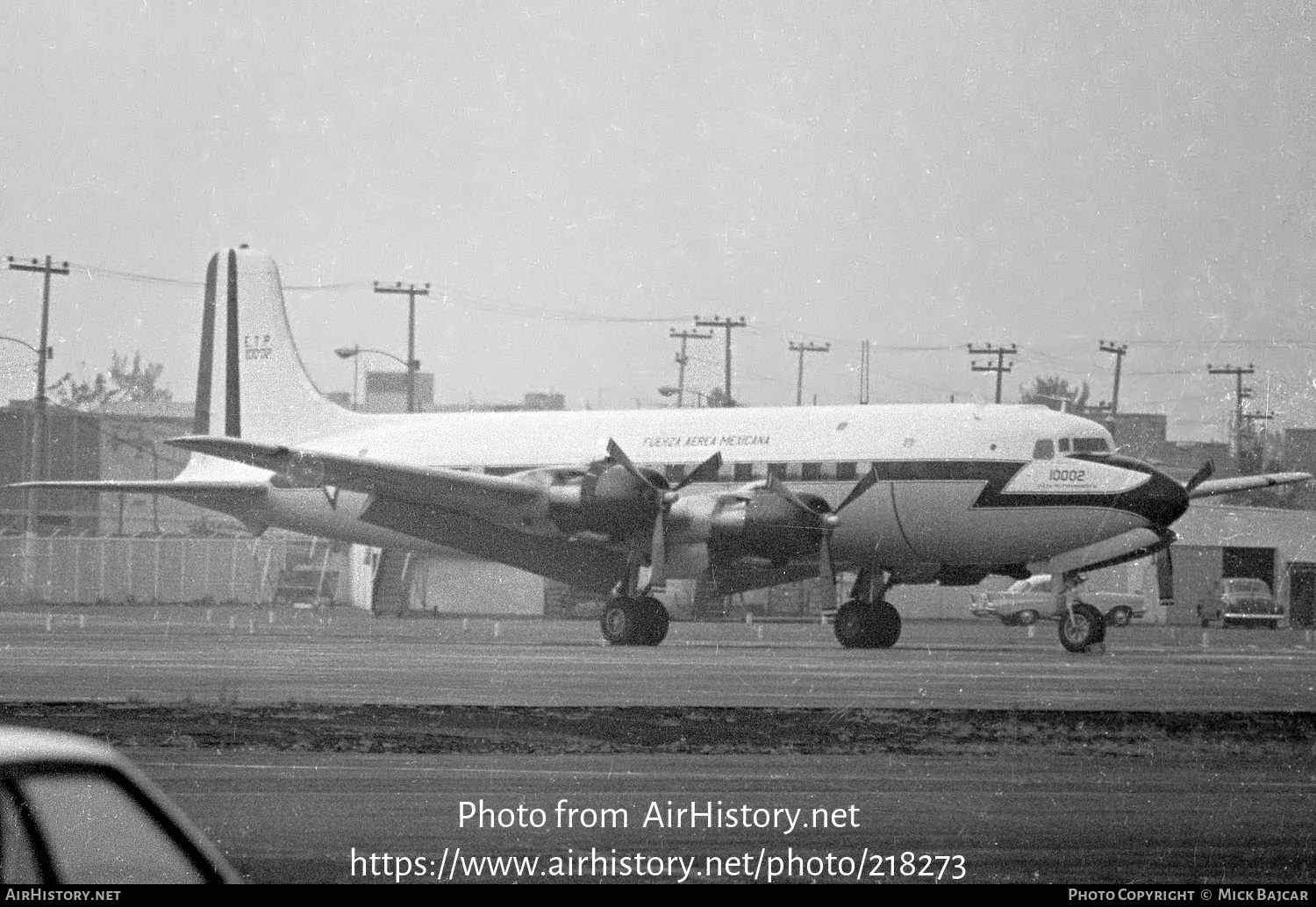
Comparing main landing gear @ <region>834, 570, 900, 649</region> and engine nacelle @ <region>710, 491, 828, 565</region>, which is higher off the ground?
engine nacelle @ <region>710, 491, 828, 565</region>

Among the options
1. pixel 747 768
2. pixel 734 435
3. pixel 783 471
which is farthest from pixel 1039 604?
pixel 747 768

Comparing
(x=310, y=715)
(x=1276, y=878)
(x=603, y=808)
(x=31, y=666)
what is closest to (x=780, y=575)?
(x=31, y=666)

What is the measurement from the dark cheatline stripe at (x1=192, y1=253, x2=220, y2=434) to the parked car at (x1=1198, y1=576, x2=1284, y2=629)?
3277 centimetres

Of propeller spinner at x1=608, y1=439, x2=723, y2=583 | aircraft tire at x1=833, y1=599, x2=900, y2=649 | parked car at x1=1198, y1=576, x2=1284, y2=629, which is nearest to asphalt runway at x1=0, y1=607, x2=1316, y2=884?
propeller spinner at x1=608, y1=439, x2=723, y2=583

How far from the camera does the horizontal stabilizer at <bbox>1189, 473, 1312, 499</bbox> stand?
3581 cm

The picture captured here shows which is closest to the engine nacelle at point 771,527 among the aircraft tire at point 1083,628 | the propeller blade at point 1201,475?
the aircraft tire at point 1083,628

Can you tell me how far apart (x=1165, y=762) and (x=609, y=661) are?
13772 mm

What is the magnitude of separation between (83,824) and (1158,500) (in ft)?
96.7

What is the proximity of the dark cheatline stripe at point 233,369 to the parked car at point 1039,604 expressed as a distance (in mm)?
26285

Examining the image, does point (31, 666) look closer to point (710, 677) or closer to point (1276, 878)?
point (710, 677)

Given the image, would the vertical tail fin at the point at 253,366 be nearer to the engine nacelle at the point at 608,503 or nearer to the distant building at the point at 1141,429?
the engine nacelle at the point at 608,503

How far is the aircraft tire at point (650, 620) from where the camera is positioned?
109 feet

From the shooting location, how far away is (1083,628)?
32281 mm

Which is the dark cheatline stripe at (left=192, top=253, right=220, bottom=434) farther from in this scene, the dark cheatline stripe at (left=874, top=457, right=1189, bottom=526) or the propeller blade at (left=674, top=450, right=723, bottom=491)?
the dark cheatline stripe at (left=874, top=457, right=1189, bottom=526)
